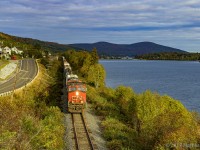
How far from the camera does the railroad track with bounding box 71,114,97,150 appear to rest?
2503cm

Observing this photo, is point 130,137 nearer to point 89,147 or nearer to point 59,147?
point 89,147

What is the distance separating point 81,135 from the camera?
92.8 feet

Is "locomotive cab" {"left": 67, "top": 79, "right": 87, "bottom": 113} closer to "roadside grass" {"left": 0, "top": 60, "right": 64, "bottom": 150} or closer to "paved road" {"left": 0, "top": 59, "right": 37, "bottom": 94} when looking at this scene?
"roadside grass" {"left": 0, "top": 60, "right": 64, "bottom": 150}

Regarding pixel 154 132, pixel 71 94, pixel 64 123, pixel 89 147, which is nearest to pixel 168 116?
pixel 154 132

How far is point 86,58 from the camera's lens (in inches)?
3878

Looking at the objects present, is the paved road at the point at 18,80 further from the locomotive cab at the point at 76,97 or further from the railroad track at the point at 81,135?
the railroad track at the point at 81,135

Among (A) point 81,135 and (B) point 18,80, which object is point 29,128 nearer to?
(A) point 81,135

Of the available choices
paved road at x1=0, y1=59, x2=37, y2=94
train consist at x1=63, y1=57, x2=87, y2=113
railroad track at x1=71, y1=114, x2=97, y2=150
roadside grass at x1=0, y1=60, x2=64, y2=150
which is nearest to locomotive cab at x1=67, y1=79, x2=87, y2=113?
train consist at x1=63, y1=57, x2=87, y2=113

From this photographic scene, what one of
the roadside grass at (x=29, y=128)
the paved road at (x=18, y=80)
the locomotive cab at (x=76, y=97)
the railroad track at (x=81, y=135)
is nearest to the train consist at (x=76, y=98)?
the locomotive cab at (x=76, y=97)

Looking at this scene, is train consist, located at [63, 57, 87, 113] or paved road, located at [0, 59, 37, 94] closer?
train consist, located at [63, 57, 87, 113]

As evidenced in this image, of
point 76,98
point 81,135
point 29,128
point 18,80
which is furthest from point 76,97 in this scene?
point 18,80

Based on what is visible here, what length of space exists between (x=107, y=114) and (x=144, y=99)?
20.3ft

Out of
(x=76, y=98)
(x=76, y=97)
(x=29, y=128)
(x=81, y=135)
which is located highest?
(x=29, y=128)

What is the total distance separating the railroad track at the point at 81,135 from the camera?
2503 centimetres
